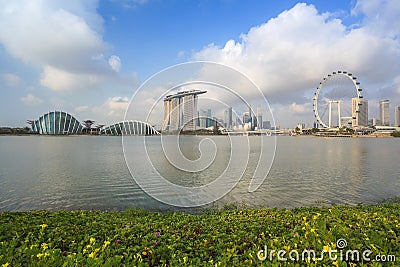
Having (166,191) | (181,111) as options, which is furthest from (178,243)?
(166,191)

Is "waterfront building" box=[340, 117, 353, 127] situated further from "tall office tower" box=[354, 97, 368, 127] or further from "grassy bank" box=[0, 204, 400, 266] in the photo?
"grassy bank" box=[0, 204, 400, 266]

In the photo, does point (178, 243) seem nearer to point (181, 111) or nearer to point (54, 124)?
point (181, 111)

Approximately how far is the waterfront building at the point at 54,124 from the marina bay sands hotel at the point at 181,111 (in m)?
118

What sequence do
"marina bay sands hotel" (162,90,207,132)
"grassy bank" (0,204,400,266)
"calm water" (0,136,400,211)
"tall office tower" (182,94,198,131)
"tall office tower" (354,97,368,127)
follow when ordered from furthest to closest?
"tall office tower" (354,97,368,127), "calm water" (0,136,400,211), "tall office tower" (182,94,198,131), "marina bay sands hotel" (162,90,207,132), "grassy bank" (0,204,400,266)

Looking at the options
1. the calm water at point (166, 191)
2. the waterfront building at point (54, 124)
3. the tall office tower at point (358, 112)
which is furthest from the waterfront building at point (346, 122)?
the waterfront building at point (54, 124)

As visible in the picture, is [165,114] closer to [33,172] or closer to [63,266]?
[63,266]

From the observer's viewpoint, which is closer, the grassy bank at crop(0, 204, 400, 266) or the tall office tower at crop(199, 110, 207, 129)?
the grassy bank at crop(0, 204, 400, 266)

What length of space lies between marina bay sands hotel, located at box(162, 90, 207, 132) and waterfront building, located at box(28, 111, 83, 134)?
117657 mm

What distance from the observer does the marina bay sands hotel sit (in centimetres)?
574

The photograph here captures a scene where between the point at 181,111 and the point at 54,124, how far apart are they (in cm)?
11906

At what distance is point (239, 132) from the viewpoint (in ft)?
22.3

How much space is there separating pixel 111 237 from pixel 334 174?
16.3 metres

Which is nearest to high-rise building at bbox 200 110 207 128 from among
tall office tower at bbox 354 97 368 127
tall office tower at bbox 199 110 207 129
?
tall office tower at bbox 199 110 207 129

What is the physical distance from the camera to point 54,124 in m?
108
